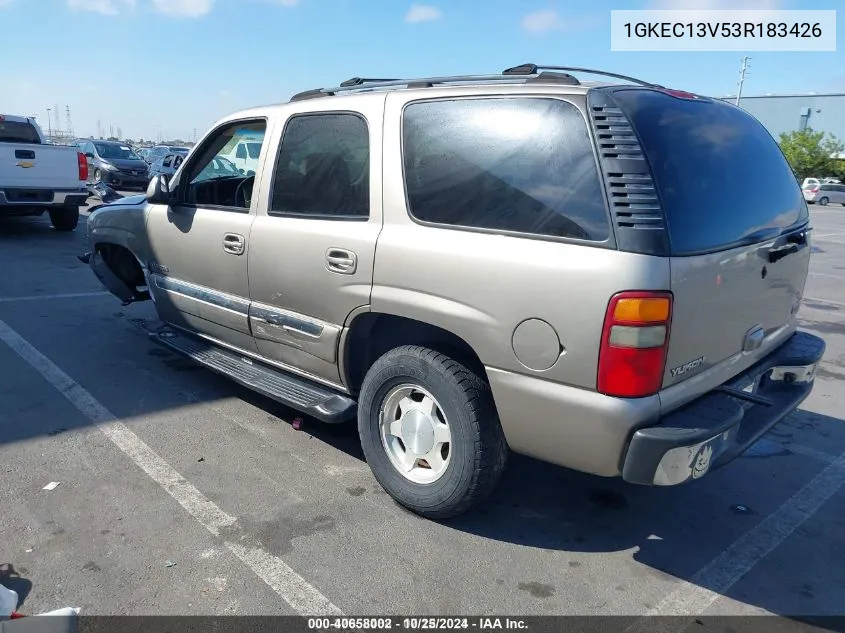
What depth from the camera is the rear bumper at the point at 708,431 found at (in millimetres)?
2568

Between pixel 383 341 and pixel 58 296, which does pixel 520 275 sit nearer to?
pixel 383 341

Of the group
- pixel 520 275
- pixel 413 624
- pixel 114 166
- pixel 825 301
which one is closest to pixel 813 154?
pixel 825 301

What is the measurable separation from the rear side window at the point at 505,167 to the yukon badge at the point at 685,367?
0.62 meters

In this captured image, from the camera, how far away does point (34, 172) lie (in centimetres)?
1057

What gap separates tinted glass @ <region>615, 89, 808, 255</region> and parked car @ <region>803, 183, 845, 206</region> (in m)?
44.5

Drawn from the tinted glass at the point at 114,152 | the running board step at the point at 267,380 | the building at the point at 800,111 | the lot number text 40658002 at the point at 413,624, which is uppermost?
the building at the point at 800,111

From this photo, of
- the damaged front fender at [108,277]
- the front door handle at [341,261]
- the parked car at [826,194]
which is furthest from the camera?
the parked car at [826,194]

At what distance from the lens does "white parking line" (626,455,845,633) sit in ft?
8.89

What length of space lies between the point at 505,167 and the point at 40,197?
10.3 m

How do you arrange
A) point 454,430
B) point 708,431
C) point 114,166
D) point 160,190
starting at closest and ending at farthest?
point 708,431
point 454,430
point 160,190
point 114,166

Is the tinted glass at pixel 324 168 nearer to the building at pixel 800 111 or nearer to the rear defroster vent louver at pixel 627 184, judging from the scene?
the rear defroster vent louver at pixel 627 184

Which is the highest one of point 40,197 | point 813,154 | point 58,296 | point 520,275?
point 813,154

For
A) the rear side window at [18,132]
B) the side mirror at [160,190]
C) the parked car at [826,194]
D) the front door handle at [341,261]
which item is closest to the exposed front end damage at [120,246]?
the side mirror at [160,190]

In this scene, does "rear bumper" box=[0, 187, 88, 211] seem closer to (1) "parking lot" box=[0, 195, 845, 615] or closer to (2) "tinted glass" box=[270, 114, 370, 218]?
(1) "parking lot" box=[0, 195, 845, 615]
